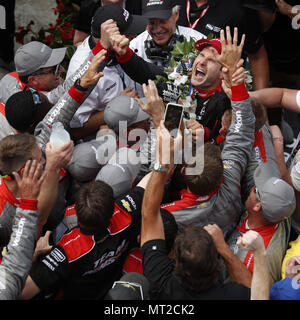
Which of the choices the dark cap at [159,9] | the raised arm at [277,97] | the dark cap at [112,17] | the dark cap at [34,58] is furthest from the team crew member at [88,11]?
the raised arm at [277,97]

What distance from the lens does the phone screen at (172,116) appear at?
286 centimetres

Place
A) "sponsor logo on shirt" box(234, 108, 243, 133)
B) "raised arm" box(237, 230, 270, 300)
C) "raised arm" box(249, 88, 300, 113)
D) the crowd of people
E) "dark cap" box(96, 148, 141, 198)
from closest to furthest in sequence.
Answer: "raised arm" box(237, 230, 270, 300), the crowd of people, "dark cap" box(96, 148, 141, 198), "sponsor logo on shirt" box(234, 108, 243, 133), "raised arm" box(249, 88, 300, 113)

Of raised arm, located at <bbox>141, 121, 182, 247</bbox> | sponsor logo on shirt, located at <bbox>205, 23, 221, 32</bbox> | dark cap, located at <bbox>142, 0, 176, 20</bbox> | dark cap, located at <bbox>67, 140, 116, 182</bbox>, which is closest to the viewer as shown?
raised arm, located at <bbox>141, 121, 182, 247</bbox>

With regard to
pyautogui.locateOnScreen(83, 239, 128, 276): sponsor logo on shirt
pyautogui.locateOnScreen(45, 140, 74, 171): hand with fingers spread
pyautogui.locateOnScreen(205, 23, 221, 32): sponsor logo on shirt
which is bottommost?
pyautogui.locateOnScreen(83, 239, 128, 276): sponsor logo on shirt

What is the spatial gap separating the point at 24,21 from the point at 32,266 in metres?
4.84

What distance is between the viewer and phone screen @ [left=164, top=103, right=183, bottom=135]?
9.38 feet

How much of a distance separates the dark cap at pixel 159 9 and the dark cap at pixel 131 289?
2.46m

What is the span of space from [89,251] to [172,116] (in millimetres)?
999

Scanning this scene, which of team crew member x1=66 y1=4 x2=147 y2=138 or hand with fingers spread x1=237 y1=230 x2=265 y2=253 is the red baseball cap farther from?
hand with fingers spread x1=237 y1=230 x2=265 y2=253

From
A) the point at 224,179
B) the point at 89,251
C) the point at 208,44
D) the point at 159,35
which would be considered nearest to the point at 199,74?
the point at 208,44

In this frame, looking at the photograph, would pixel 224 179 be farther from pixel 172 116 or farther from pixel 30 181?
pixel 30 181

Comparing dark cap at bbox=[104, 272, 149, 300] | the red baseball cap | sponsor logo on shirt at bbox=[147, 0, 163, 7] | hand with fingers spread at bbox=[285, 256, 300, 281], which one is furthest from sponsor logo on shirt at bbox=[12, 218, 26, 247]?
sponsor logo on shirt at bbox=[147, 0, 163, 7]

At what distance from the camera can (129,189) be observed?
10.3 ft
